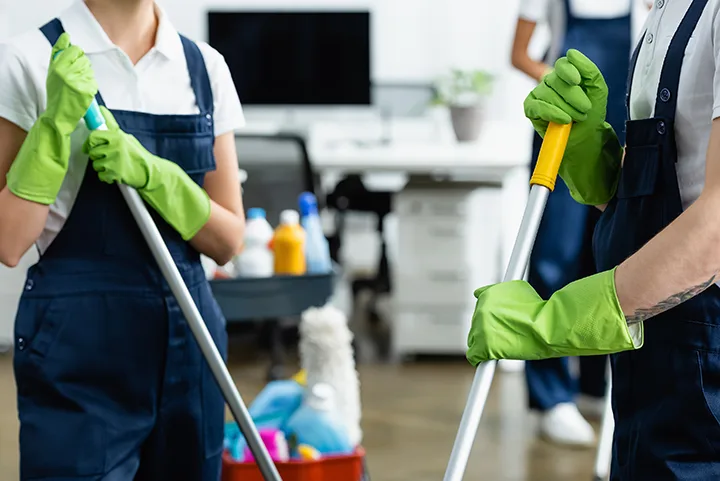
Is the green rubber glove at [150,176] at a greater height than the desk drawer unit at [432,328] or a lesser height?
greater

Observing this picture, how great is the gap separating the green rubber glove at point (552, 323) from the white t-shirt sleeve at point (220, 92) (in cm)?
54

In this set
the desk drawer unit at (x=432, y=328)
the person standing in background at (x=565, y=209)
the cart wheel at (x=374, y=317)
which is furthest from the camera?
the cart wheel at (x=374, y=317)

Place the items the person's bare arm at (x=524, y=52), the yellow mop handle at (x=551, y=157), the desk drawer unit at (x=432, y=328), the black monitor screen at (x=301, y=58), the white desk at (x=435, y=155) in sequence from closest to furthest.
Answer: the yellow mop handle at (x=551, y=157) < the person's bare arm at (x=524, y=52) < the white desk at (x=435, y=155) < the desk drawer unit at (x=432, y=328) < the black monitor screen at (x=301, y=58)

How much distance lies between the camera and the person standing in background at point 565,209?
2.85 m

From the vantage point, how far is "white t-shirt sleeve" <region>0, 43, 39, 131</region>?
141 cm

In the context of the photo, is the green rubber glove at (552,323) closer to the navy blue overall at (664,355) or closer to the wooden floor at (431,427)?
the navy blue overall at (664,355)

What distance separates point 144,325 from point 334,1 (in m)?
4.47

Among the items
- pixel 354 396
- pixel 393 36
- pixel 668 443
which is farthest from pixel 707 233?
pixel 393 36

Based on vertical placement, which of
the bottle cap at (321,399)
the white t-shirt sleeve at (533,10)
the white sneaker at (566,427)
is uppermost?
the white t-shirt sleeve at (533,10)

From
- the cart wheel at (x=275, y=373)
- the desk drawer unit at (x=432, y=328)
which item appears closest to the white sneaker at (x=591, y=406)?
the desk drawer unit at (x=432, y=328)

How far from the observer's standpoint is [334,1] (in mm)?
5699

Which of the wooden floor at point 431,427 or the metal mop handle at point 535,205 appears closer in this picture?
the metal mop handle at point 535,205

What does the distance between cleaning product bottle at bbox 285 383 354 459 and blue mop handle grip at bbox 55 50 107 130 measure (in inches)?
37.2

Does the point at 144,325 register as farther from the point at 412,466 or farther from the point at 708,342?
the point at 412,466
